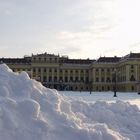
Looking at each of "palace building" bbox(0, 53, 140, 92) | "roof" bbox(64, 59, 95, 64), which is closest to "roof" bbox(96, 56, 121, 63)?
"palace building" bbox(0, 53, 140, 92)

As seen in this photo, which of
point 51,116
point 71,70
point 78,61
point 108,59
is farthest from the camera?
point 78,61

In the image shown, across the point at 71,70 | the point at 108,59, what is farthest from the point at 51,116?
the point at 71,70

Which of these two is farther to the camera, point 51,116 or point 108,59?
point 108,59

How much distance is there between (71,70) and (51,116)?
396 feet

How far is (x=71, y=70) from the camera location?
434 ft

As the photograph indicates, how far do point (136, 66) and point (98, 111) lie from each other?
326ft

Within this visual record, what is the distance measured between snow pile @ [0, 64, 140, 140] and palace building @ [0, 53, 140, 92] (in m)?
108

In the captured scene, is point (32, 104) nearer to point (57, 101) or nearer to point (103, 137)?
point (57, 101)

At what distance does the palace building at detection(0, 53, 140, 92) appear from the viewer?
12612 centimetres

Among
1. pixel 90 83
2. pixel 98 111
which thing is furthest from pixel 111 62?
pixel 98 111

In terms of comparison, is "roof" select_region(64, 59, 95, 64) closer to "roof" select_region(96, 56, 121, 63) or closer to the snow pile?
"roof" select_region(96, 56, 121, 63)

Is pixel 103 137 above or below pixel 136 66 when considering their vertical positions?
below

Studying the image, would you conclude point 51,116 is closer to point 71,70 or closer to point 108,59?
point 108,59

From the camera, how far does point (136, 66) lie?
112 m
